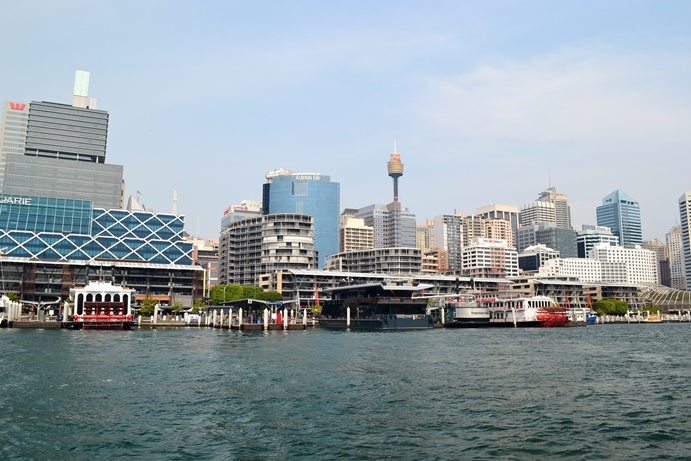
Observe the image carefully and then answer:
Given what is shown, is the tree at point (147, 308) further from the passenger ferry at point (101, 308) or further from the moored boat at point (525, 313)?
the moored boat at point (525, 313)

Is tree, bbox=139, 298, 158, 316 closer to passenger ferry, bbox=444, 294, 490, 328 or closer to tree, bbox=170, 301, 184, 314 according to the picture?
tree, bbox=170, 301, 184, 314

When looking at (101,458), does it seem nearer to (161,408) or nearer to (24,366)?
(161,408)

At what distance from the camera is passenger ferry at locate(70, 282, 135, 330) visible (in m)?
130

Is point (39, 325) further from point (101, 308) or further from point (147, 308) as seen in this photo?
point (147, 308)

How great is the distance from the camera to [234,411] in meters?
37.7

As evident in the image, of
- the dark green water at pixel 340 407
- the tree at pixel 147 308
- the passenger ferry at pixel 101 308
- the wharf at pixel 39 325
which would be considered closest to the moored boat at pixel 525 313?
the tree at pixel 147 308

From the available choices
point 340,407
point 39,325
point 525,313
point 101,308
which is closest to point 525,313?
point 525,313

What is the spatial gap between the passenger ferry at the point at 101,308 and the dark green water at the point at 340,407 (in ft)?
211

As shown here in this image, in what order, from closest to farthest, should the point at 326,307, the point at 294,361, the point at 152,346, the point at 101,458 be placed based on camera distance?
1. the point at 101,458
2. the point at 294,361
3. the point at 152,346
4. the point at 326,307

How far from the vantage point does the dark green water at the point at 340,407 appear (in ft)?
96.1

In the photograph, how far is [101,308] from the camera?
13062 cm

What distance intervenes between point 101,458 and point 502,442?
18.3 meters

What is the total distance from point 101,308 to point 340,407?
104 metres

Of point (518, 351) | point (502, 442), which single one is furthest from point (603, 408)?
point (518, 351)
